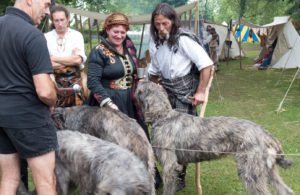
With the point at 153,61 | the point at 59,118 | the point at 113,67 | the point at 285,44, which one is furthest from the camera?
the point at 285,44

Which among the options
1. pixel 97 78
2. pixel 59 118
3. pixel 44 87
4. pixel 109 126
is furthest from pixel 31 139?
pixel 97 78

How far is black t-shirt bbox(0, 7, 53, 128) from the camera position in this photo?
8.65 feet

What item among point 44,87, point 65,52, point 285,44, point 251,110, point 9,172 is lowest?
point 251,110

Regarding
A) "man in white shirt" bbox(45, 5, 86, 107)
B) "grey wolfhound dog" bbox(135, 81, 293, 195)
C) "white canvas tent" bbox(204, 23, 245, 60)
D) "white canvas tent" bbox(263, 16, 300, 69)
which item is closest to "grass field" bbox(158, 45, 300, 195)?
"grey wolfhound dog" bbox(135, 81, 293, 195)

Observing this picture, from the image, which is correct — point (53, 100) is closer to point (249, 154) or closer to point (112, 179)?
point (112, 179)

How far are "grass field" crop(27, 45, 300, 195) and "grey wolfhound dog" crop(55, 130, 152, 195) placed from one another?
145 centimetres

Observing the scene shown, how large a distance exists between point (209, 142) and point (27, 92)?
6.31ft

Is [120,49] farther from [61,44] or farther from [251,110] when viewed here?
[251,110]

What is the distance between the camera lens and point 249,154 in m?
3.74

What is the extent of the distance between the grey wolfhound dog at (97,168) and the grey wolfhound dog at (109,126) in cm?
38

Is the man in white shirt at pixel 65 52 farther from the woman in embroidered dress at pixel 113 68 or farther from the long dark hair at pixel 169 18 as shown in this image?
the long dark hair at pixel 169 18

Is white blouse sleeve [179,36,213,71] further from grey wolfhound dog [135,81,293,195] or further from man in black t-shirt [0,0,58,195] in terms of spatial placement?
man in black t-shirt [0,0,58,195]

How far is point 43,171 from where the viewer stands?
2912 mm

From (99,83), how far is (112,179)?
1.39 metres
